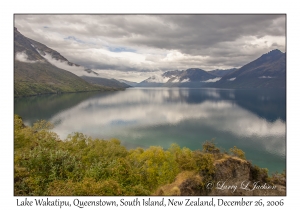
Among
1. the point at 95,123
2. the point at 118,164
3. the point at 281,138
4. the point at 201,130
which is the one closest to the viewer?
the point at 118,164

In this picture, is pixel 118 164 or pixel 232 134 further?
pixel 232 134

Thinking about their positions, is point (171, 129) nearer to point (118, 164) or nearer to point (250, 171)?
point (250, 171)

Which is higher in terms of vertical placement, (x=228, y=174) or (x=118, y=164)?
(x=118, y=164)

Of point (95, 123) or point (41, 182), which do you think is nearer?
point (41, 182)
